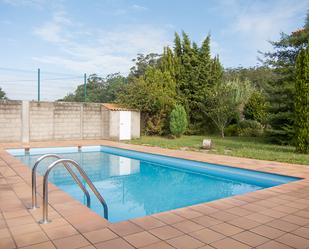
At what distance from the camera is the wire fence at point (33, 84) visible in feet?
46.2

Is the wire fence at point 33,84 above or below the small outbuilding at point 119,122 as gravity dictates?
above

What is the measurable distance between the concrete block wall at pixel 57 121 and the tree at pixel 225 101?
5.00m

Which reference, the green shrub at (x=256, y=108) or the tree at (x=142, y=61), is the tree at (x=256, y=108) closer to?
the green shrub at (x=256, y=108)

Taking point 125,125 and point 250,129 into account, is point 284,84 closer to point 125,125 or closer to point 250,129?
point 250,129

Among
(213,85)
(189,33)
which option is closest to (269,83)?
(213,85)

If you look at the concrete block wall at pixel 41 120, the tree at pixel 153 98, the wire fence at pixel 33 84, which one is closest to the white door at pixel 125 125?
the tree at pixel 153 98

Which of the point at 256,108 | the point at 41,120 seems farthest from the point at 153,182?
the point at 256,108

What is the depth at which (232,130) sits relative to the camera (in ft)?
63.4

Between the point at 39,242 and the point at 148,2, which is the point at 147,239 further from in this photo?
the point at 148,2

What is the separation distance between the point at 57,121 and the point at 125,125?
137 inches

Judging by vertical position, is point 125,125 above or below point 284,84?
below

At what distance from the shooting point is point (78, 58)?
18.4 m

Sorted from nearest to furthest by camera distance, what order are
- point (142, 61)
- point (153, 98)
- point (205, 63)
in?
1. point (153, 98)
2. point (205, 63)
3. point (142, 61)

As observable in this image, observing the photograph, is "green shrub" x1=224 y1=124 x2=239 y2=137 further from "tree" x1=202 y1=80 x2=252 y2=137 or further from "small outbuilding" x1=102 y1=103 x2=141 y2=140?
"small outbuilding" x1=102 y1=103 x2=141 y2=140
